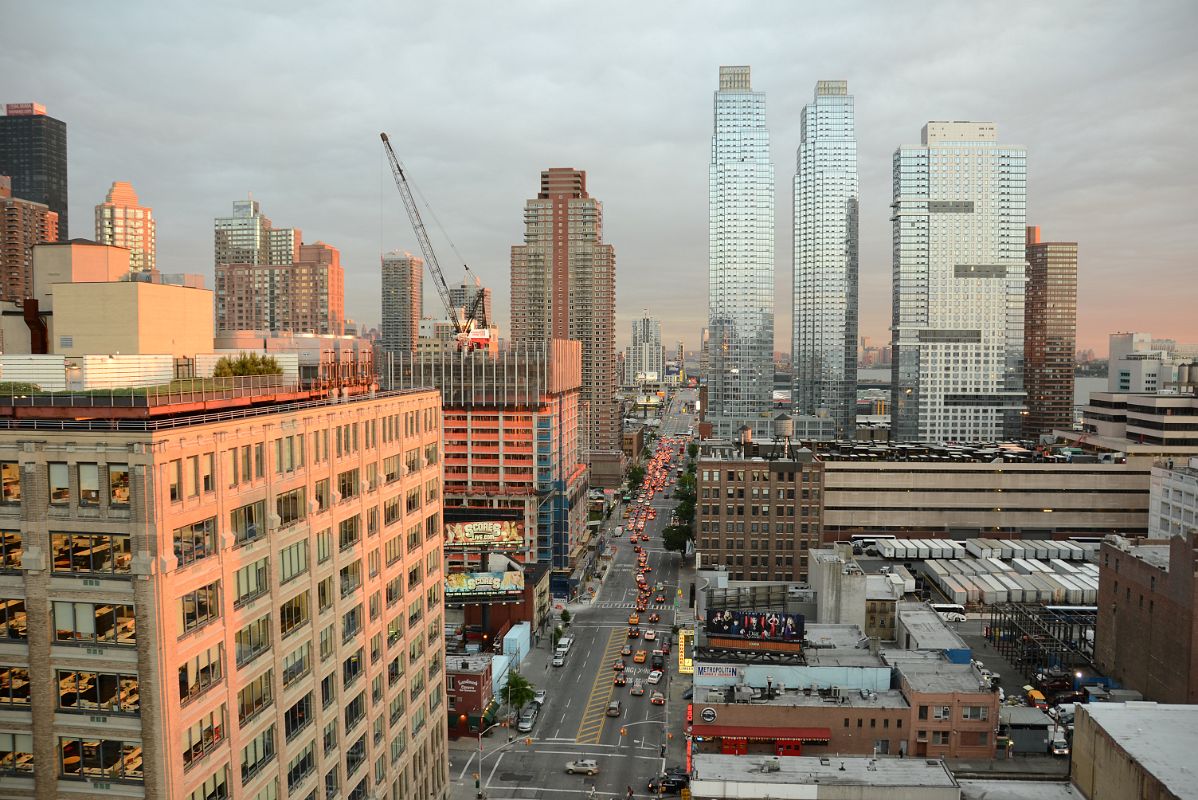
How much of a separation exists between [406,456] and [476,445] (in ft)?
271

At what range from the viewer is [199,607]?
28.7 m

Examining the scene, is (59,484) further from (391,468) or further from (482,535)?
(482,535)

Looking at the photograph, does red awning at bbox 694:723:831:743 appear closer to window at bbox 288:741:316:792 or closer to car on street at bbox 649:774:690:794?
car on street at bbox 649:774:690:794


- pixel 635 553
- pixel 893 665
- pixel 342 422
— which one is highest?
pixel 342 422

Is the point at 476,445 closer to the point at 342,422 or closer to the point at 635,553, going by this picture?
the point at 635,553

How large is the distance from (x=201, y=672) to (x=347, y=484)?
42.7 feet

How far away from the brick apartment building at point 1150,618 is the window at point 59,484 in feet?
279

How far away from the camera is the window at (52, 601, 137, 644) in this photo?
2672 centimetres

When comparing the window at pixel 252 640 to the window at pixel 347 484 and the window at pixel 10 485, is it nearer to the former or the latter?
the window at pixel 347 484

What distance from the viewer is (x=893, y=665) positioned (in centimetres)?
7131

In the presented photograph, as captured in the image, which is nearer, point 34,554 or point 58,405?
point 34,554

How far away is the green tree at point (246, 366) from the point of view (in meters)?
36.0

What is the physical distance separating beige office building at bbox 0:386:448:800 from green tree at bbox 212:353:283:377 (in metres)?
1.65

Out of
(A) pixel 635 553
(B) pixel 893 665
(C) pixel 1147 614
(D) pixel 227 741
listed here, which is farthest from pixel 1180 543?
(A) pixel 635 553
